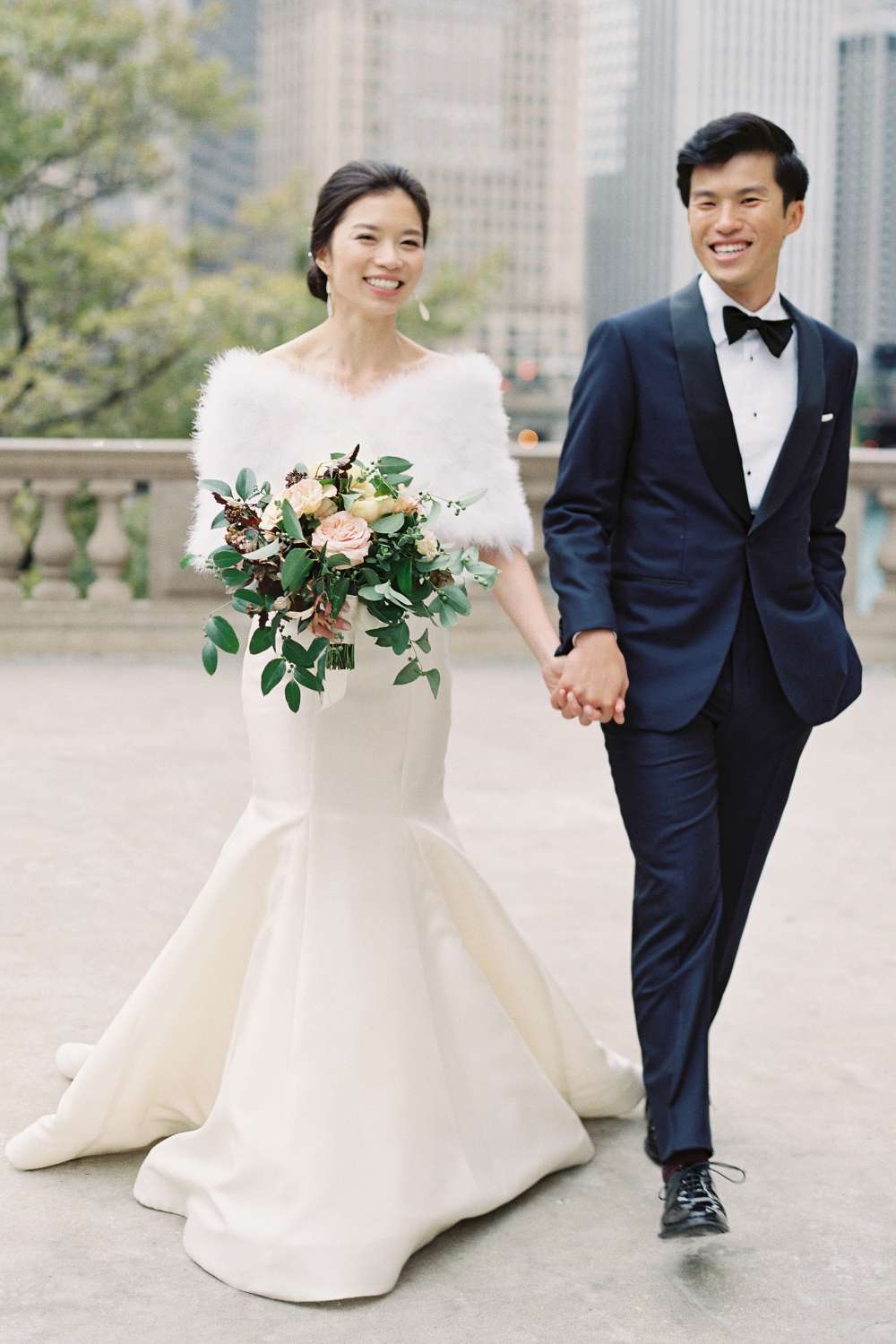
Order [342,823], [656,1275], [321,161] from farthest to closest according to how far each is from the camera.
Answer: [321,161], [342,823], [656,1275]

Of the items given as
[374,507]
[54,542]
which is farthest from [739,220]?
[54,542]

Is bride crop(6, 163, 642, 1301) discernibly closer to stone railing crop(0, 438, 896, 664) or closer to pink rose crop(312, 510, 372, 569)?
pink rose crop(312, 510, 372, 569)

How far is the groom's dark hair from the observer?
3.57m

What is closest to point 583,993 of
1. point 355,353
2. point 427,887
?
point 427,887

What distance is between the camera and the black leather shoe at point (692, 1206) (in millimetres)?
3402

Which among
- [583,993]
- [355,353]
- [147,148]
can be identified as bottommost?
[583,993]

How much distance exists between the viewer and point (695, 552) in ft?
12.1

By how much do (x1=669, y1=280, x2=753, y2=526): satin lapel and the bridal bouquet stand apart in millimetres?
513

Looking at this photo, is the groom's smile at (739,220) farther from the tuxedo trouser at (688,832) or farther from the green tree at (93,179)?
the green tree at (93,179)

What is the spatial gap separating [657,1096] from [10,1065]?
5.67ft

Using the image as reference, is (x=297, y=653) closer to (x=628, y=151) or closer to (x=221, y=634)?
(x=221, y=634)

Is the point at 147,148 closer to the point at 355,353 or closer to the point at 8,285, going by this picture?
the point at 8,285

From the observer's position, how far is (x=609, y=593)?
12.3 feet

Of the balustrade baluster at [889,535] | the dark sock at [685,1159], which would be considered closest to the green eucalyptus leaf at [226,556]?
the dark sock at [685,1159]
